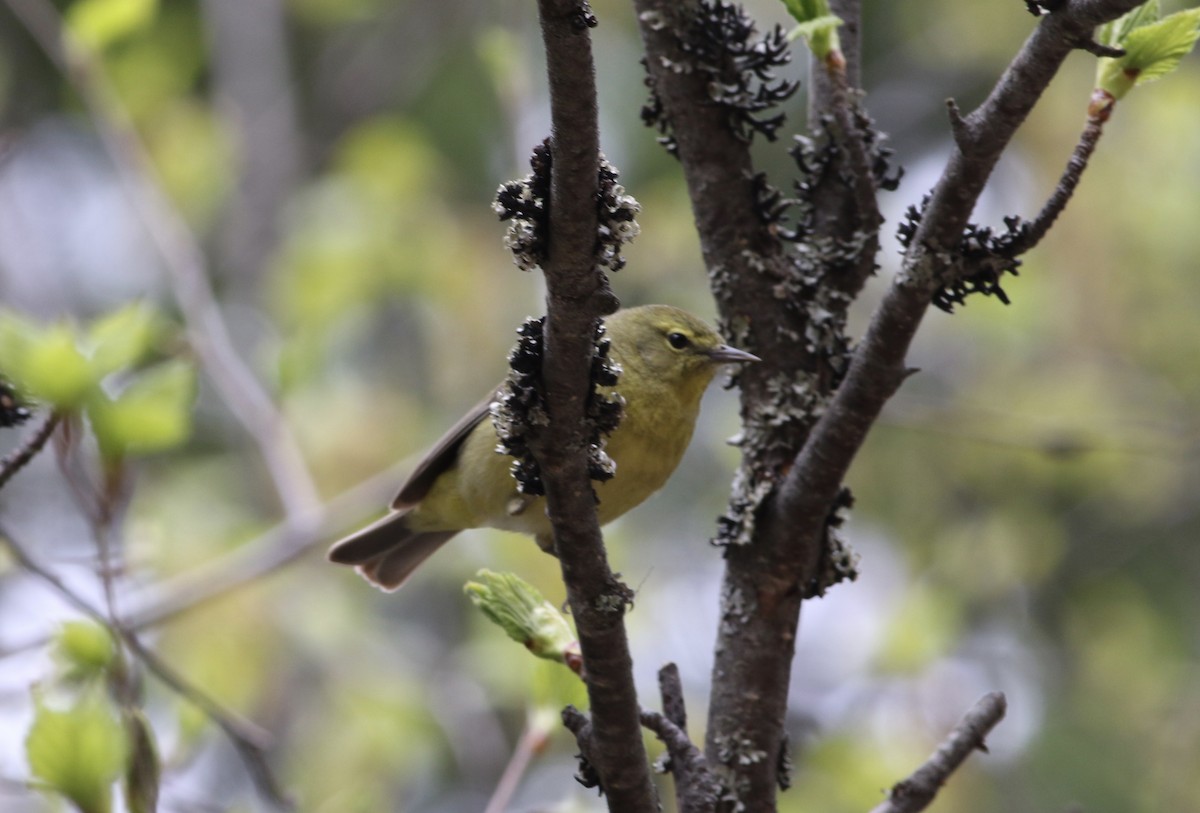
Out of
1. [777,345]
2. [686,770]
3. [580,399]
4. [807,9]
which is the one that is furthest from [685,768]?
[807,9]

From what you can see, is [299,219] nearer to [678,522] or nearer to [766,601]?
[678,522]

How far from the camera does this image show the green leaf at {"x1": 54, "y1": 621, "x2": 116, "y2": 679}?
2.80 metres

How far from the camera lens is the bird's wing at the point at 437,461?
15.3ft

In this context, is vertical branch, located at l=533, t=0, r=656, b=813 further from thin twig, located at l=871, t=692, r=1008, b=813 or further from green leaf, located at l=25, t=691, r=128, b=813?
green leaf, located at l=25, t=691, r=128, b=813

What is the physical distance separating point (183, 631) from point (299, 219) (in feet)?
9.45

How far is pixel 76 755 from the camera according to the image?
2111 millimetres

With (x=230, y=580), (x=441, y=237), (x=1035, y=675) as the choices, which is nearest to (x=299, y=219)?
(x=441, y=237)

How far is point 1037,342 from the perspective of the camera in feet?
26.0

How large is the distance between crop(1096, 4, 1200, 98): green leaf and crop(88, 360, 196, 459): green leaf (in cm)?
211

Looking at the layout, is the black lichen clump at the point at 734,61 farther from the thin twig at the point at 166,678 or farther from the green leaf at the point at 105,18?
the green leaf at the point at 105,18

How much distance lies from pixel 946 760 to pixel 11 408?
2.14 metres

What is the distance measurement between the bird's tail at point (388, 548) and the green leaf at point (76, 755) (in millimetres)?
3189

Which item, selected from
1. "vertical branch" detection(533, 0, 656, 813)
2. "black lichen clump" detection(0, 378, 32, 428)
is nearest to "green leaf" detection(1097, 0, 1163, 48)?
"vertical branch" detection(533, 0, 656, 813)

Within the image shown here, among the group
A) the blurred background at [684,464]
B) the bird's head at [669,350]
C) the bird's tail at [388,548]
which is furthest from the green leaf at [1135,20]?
the bird's tail at [388,548]
